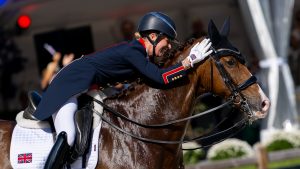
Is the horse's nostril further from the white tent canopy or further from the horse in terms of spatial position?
the white tent canopy

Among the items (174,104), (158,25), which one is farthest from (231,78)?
(158,25)

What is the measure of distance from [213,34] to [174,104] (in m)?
0.70

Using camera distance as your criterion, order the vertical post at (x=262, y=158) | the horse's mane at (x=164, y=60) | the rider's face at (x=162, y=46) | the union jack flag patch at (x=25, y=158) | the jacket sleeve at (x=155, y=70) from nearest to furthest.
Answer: the jacket sleeve at (x=155, y=70) → the union jack flag patch at (x=25, y=158) → the rider's face at (x=162, y=46) → the horse's mane at (x=164, y=60) → the vertical post at (x=262, y=158)

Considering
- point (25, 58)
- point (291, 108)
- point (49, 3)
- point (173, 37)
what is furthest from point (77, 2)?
point (173, 37)

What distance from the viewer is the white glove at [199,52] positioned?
6.91 m

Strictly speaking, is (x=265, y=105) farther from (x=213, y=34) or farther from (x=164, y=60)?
(x=164, y=60)

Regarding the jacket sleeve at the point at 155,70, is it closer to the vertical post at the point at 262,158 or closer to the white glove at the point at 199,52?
the white glove at the point at 199,52

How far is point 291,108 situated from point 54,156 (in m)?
9.76

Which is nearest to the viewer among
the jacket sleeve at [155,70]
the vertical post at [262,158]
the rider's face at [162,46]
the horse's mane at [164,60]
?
the jacket sleeve at [155,70]

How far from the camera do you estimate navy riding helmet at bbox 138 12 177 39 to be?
23.1ft

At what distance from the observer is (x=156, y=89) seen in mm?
7141

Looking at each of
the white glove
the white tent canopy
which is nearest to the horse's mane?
the white glove

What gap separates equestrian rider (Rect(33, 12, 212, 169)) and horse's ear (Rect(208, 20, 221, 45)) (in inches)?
3.5


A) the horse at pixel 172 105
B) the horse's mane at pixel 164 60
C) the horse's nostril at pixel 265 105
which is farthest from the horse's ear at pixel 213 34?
the horse's nostril at pixel 265 105
